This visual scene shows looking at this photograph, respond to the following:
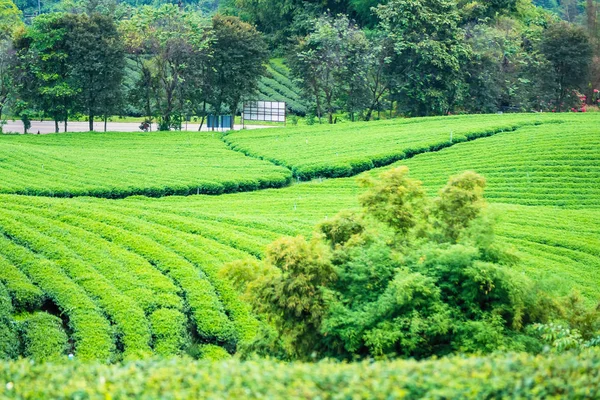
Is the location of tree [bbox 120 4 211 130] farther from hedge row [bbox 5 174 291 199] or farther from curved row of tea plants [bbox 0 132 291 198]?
hedge row [bbox 5 174 291 199]

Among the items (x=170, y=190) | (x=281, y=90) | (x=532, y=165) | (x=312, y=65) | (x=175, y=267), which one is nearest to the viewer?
(x=175, y=267)

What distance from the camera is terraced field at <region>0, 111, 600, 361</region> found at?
18.5 metres

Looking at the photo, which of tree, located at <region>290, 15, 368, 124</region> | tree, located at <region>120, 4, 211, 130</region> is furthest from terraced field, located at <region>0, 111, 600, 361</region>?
tree, located at <region>290, 15, 368, 124</region>

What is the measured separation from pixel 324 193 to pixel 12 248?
2013cm

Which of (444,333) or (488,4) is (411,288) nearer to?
(444,333)

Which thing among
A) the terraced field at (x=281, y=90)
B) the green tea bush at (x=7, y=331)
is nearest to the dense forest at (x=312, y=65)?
the terraced field at (x=281, y=90)

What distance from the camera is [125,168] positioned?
137ft

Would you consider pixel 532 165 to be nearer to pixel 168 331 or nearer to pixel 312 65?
pixel 312 65

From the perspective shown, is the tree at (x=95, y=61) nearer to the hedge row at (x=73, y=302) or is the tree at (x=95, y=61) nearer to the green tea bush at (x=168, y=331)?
the hedge row at (x=73, y=302)

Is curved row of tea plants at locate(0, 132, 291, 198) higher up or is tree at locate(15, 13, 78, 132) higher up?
tree at locate(15, 13, 78, 132)

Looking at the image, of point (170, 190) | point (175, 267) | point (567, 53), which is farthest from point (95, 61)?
point (175, 267)

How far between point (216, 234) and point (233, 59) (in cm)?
3819

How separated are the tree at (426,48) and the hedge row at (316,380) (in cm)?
5230

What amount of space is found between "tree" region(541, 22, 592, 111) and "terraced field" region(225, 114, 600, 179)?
8.85 metres
